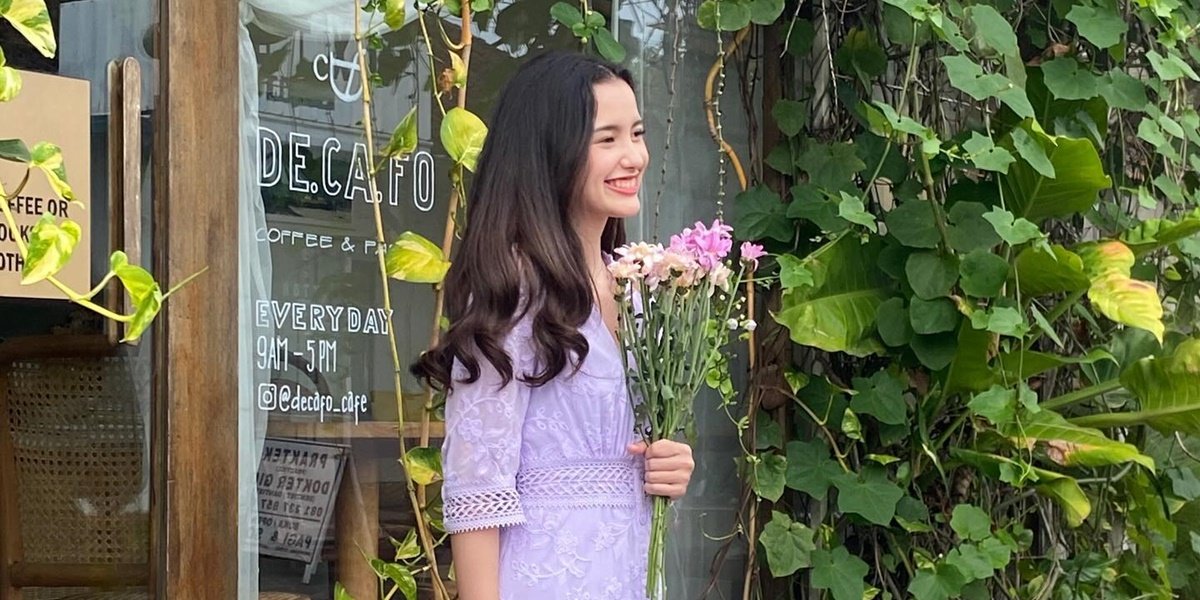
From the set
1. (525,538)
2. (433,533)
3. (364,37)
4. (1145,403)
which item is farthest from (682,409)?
(1145,403)

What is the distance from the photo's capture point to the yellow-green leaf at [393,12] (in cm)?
241

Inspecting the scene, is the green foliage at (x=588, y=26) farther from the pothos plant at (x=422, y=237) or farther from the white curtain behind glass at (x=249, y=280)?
the white curtain behind glass at (x=249, y=280)

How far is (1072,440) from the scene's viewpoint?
2670mm

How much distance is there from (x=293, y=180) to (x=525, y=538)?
3.07ft

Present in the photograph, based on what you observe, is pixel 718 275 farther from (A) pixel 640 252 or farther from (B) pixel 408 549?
(B) pixel 408 549

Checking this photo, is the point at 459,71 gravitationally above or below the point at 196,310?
above

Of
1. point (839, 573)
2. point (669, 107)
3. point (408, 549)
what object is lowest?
point (839, 573)

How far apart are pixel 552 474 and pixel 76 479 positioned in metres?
0.85

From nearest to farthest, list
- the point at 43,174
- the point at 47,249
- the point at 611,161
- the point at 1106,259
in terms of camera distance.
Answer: the point at 47,249 → the point at 611,161 → the point at 43,174 → the point at 1106,259

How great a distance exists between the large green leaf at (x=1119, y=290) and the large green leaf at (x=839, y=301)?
1.24ft

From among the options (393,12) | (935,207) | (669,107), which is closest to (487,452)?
(393,12)

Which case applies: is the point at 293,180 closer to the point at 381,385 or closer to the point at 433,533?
the point at 381,385

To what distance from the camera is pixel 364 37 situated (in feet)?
8.18

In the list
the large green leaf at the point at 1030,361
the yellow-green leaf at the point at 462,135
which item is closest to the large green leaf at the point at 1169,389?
the large green leaf at the point at 1030,361
